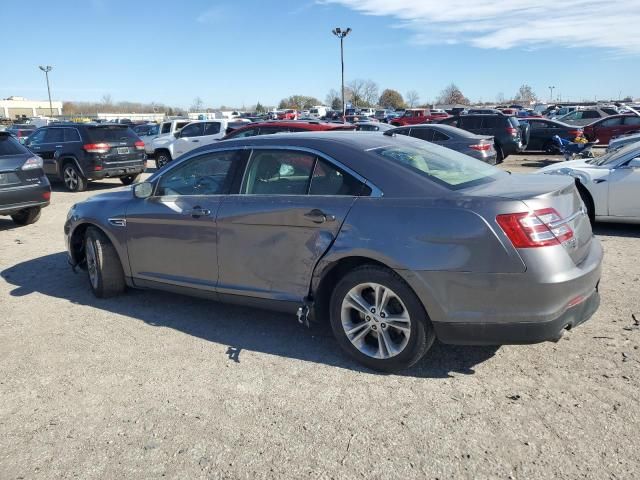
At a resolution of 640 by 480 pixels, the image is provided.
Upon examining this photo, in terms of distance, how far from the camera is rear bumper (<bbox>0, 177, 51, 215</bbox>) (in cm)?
861

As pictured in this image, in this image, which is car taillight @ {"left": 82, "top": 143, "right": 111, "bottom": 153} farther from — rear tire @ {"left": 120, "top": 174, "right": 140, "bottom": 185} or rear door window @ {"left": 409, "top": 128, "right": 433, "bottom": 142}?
rear door window @ {"left": 409, "top": 128, "right": 433, "bottom": 142}

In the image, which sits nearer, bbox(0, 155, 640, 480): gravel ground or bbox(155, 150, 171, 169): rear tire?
bbox(0, 155, 640, 480): gravel ground

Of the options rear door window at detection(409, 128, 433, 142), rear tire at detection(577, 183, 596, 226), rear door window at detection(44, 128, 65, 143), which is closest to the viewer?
rear tire at detection(577, 183, 596, 226)

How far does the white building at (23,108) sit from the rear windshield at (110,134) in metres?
111

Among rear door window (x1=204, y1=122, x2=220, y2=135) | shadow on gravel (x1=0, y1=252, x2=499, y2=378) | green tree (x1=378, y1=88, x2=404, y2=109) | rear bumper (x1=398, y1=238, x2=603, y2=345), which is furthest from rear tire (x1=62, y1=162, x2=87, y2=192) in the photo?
green tree (x1=378, y1=88, x2=404, y2=109)

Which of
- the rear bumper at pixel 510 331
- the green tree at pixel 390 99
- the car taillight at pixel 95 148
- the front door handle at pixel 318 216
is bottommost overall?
the rear bumper at pixel 510 331

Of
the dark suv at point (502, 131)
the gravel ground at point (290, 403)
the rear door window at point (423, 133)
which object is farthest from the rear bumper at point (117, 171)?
the dark suv at point (502, 131)

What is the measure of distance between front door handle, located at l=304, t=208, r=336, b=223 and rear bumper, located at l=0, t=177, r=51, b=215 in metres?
6.83

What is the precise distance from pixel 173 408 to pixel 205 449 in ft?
1.71

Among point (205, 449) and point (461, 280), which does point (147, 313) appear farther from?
point (461, 280)

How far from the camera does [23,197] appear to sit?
885cm

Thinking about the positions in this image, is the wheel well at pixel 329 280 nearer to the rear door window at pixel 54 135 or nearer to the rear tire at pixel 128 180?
the rear door window at pixel 54 135

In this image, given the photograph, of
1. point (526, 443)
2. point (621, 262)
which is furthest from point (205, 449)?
point (621, 262)

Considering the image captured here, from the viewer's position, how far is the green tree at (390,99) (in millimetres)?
112656
